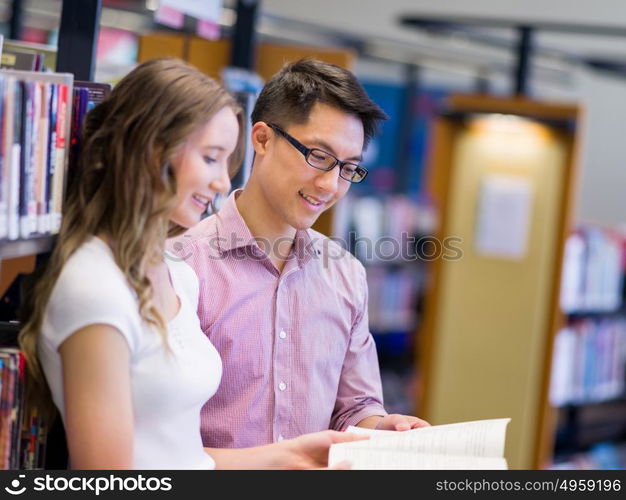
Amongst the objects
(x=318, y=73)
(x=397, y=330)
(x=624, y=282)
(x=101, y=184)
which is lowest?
(x=397, y=330)

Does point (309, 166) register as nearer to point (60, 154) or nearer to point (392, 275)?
point (60, 154)

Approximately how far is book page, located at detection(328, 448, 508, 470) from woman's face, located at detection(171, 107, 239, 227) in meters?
0.50

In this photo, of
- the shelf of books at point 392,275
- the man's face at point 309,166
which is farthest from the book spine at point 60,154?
the shelf of books at point 392,275

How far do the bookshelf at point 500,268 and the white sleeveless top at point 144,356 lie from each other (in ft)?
12.1

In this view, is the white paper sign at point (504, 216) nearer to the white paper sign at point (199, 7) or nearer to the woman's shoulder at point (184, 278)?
the white paper sign at point (199, 7)

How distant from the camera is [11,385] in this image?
62.0 inches

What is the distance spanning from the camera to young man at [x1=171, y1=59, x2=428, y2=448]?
201 cm

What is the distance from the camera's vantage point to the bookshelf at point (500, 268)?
5.08 m

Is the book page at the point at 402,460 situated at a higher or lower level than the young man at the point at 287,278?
lower

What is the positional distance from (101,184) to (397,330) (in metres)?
5.85

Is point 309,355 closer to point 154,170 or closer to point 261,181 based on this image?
point 261,181

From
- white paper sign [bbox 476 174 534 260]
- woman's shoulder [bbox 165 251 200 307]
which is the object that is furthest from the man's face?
white paper sign [bbox 476 174 534 260]

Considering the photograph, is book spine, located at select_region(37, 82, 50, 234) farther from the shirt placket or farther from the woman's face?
the shirt placket

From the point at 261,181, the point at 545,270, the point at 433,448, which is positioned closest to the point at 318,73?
the point at 261,181
